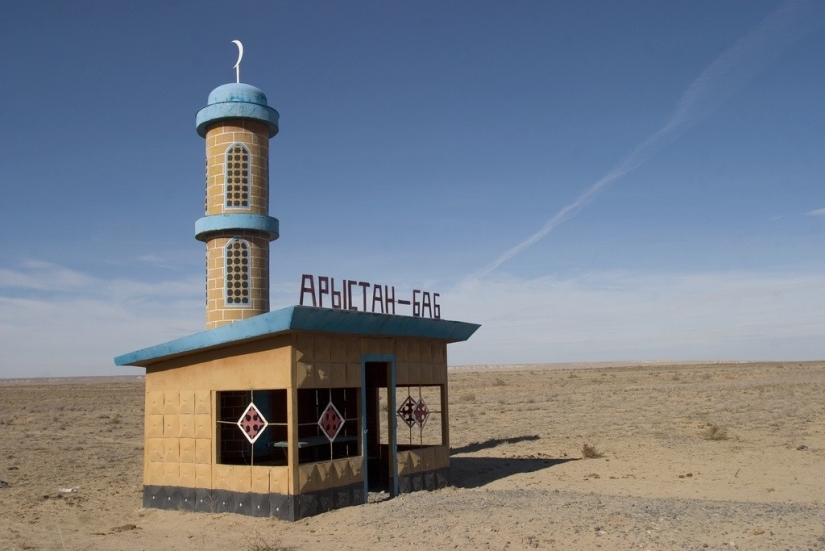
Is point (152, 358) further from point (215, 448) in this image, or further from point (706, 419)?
point (706, 419)

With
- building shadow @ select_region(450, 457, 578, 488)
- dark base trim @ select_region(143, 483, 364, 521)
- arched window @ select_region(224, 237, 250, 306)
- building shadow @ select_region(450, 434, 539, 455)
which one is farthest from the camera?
building shadow @ select_region(450, 434, 539, 455)

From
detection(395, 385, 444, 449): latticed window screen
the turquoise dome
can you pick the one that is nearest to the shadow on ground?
detection(395, 385, 444, 449): latticed window screen

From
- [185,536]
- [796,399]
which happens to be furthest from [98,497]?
[796,399]

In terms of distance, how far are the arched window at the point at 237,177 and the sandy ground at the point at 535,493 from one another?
6852 millimetres

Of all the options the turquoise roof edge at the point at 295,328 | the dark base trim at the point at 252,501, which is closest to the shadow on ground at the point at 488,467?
the turquoise roof edge at the point at 295,328

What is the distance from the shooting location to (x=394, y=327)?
15352mm

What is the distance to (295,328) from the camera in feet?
41.9

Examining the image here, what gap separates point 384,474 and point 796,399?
29.6 metres

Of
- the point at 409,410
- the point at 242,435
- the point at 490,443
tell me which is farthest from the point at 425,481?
the point at 490,443

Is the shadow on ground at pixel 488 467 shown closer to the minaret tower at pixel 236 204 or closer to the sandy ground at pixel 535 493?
the sandy ground at pixel 535 493

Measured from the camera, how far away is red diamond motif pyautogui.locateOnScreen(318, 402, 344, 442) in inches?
558

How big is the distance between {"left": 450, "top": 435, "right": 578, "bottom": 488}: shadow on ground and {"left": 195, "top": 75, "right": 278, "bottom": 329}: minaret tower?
21.6ft

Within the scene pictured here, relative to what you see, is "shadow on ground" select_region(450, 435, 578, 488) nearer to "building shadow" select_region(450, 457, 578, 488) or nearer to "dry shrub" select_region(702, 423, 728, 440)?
"building shadow" select_region(450, 457, 578, 488)

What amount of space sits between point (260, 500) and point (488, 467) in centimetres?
910
